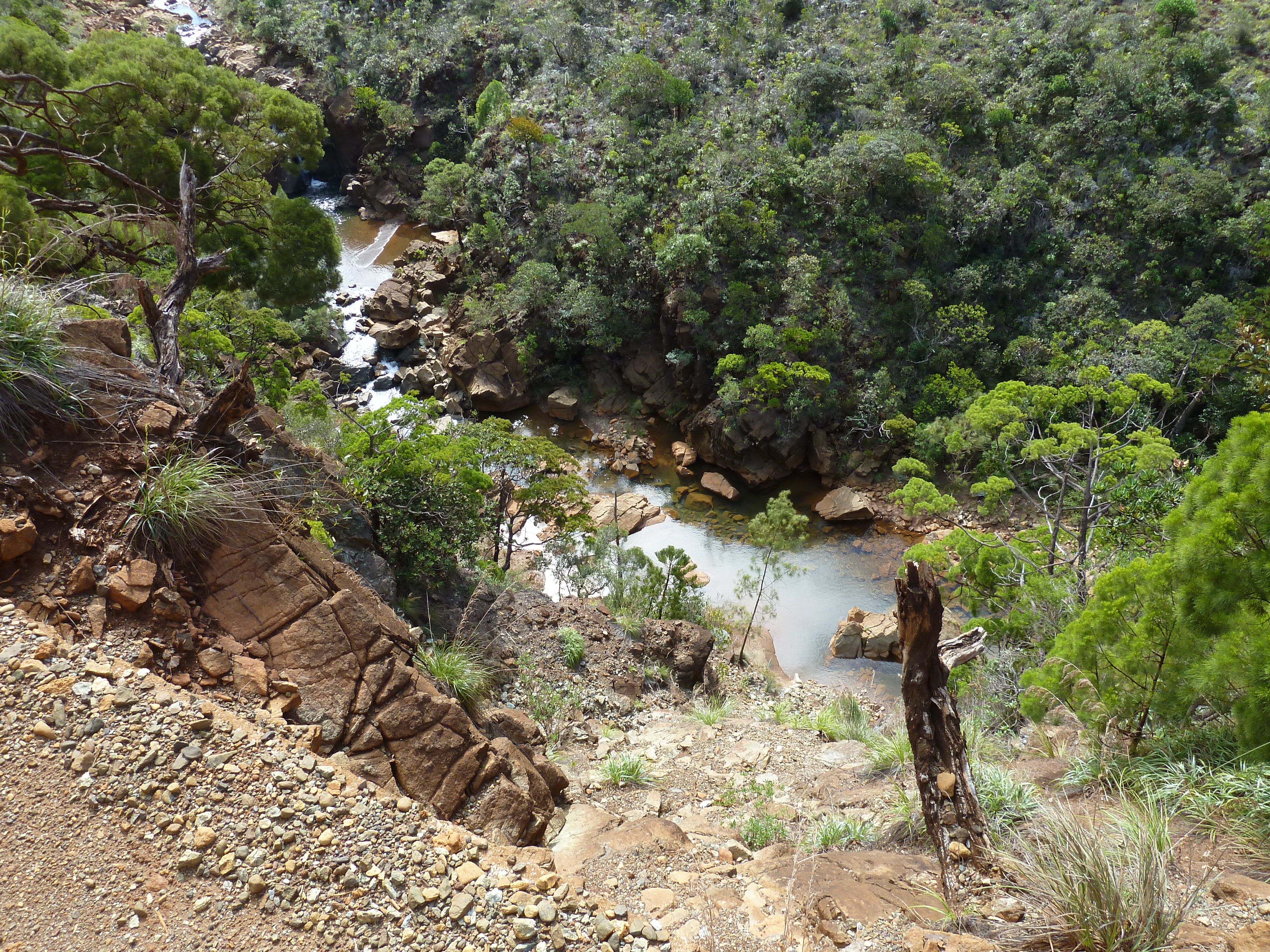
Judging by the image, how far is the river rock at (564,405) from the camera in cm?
2531

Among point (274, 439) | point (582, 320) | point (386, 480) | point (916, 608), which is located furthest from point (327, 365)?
point (916, 608)

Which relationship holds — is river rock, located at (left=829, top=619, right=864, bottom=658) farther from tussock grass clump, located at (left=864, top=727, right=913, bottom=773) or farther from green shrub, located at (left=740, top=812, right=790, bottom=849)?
green shrub, located at (left=740, top=812, right=790, bottom=849)

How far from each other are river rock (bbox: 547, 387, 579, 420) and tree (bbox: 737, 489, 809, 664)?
868 cm

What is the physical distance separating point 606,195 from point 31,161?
18.2m

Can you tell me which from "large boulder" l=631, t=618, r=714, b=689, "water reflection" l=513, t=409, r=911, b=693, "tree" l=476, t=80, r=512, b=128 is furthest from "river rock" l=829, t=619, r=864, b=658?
"tree" l=476, t=80, r=512, b=128

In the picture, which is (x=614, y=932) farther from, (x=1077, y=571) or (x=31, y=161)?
(x=31, y=161)

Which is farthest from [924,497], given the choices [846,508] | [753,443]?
[753,443]

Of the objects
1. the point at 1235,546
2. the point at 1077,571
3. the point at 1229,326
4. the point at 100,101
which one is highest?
the point at 100,101

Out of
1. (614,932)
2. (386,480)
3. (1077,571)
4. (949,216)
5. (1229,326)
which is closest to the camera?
(614,932)

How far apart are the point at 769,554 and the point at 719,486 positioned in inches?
195

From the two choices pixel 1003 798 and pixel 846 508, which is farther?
pixel 846 508

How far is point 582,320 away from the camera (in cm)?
2528

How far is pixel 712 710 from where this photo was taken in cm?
1151

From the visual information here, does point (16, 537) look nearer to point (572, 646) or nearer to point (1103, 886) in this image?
point (1103, 886)
